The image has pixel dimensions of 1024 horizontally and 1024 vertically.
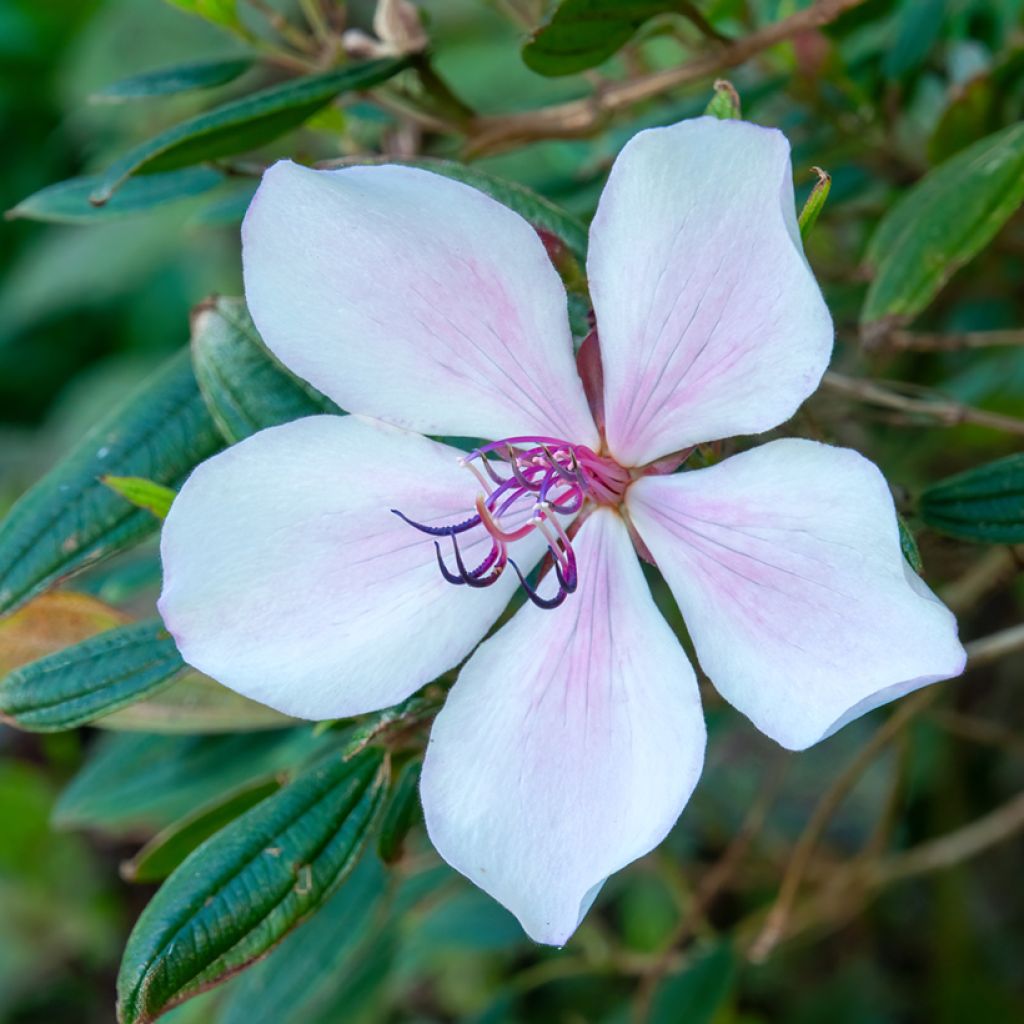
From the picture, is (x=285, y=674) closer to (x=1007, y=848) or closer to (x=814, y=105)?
(x=814, y=105)

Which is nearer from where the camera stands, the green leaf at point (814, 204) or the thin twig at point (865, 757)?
the green leaf at point (814, 204)

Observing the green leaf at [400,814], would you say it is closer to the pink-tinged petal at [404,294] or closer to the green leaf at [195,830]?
the green leaf at [195,830]

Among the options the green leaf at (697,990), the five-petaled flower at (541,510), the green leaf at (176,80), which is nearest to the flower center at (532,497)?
the five-petaled flower at (541,510)

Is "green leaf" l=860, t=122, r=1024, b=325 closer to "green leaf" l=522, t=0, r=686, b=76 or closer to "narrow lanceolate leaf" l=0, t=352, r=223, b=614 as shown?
"green leaf" l=522, t=0, r=686, b=76

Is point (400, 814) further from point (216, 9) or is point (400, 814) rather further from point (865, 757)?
point (216, 9)

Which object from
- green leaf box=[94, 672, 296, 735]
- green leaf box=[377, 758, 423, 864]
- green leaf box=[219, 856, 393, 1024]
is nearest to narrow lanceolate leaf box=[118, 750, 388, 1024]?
green leaf box=[377, 758, 423, 864]

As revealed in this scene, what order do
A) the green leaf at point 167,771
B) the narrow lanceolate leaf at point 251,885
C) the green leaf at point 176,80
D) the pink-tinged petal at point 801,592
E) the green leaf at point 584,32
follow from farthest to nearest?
the green leaf at point 167,771, the green leaf at point 176,80, the green leaf at point 584,32, the narrow lanceolate leaf at point 251,885, the pink-tinged petal at point 801,592
